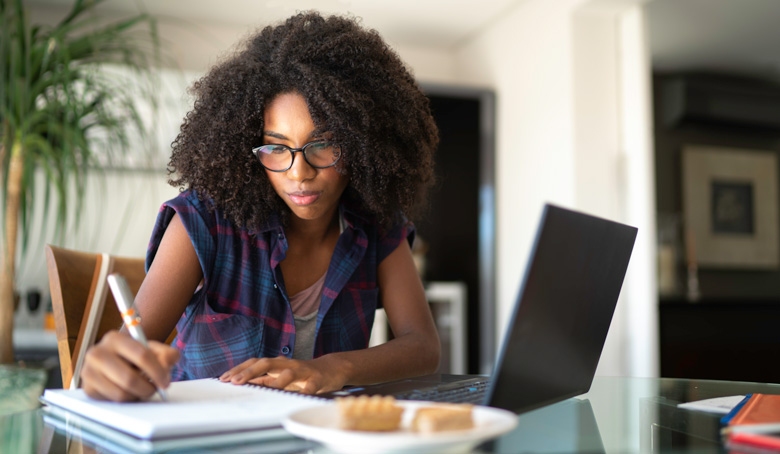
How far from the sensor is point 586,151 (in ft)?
11.0

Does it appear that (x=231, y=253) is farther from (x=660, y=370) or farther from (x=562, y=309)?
(x=660, y=370)

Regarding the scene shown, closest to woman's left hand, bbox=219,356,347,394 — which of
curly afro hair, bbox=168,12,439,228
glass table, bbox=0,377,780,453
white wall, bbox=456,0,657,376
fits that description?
glass table, bbox=0,377,780,453

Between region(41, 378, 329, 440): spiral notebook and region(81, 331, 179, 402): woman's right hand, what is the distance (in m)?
0.02

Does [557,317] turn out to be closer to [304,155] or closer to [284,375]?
[284,375]

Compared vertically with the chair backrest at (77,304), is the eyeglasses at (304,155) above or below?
above

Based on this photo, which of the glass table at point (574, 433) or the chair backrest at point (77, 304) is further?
the chair backrest at point (77, 304)

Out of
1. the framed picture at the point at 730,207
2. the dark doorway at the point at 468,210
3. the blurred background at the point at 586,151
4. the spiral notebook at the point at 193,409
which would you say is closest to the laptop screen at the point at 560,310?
the spiral notebook at the point at 193,409

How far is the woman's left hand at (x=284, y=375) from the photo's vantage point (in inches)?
35.0

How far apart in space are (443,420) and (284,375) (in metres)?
0.36

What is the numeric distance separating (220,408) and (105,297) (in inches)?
27.9

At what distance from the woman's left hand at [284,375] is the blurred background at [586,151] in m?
2.18

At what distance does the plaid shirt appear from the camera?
1.25 m

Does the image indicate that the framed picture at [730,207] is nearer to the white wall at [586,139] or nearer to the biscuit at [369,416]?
the white wall at [586,139]

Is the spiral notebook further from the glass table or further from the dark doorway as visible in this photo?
the dark doorway
